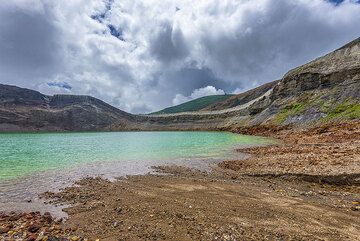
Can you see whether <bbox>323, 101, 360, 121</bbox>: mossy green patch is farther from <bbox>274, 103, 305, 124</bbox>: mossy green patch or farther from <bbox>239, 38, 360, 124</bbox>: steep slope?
<bbox>274, 103, 305, 124</bbox>: mossy green patch

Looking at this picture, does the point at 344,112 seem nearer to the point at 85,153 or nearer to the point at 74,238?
the point at 85,153

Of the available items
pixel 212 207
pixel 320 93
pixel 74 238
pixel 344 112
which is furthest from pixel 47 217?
pixel 320 93

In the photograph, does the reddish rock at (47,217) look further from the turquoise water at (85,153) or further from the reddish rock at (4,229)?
the turquoise water at (85,153)

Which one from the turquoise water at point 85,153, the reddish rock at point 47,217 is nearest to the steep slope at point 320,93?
the turquoise water at point 85,153

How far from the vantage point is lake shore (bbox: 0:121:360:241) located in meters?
8.64

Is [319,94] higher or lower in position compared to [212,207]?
higher

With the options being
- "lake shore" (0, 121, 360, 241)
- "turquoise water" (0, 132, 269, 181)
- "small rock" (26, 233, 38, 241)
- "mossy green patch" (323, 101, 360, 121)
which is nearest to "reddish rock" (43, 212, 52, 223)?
"lake shore" (0, 121, 360, 241)

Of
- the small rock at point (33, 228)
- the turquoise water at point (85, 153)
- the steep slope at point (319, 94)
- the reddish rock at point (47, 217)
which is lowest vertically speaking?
the reddish rock at point (47, 217)

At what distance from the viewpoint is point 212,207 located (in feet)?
37.2

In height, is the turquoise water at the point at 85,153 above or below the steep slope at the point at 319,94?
below

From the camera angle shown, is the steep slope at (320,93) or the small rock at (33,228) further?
the steep slope at (320,93)

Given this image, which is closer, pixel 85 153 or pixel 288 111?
pixel 85 153

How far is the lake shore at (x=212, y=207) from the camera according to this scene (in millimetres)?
8641

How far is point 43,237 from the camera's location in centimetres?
812
